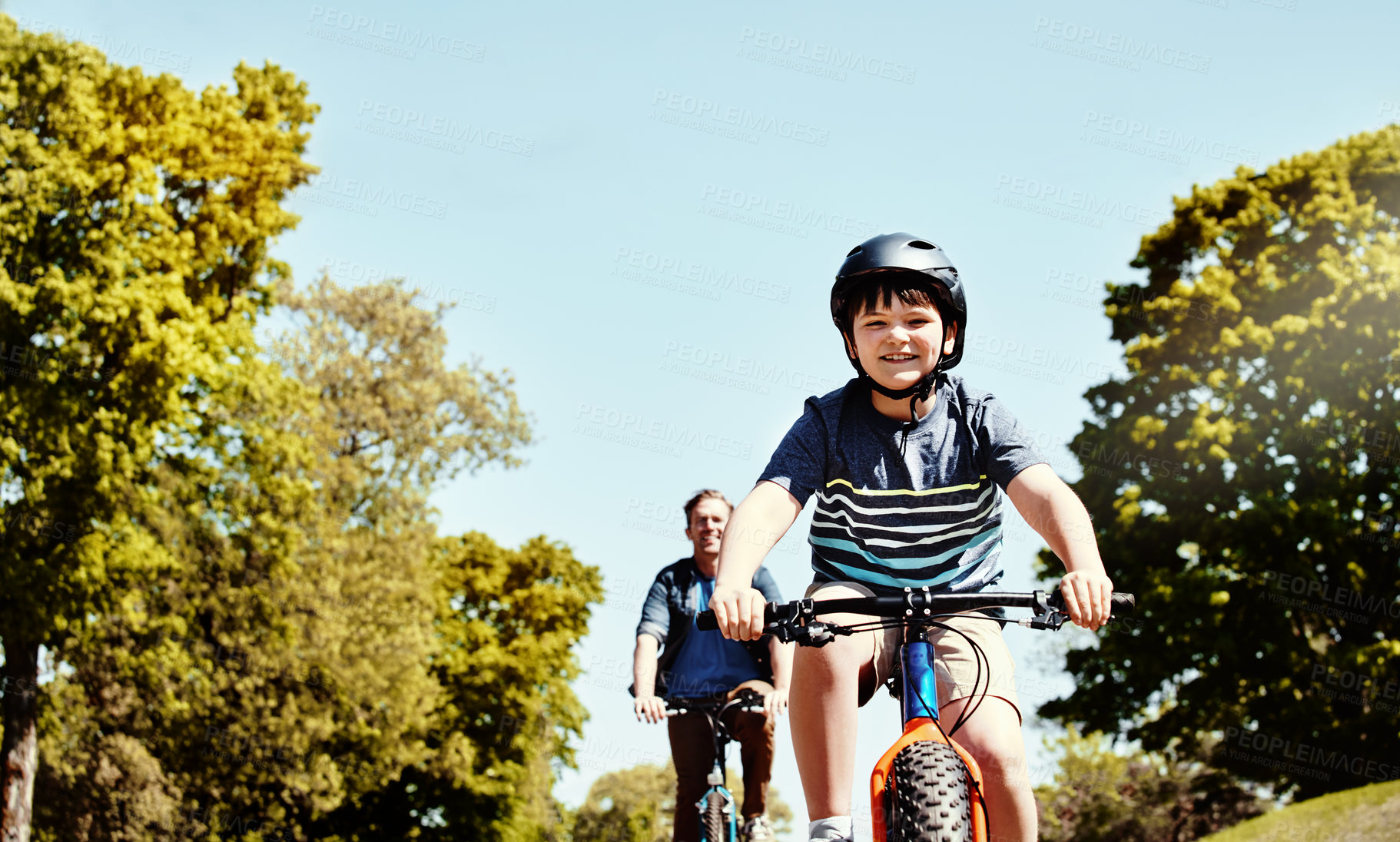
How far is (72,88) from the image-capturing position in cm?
1620

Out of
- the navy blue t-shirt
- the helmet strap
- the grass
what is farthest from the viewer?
the grass

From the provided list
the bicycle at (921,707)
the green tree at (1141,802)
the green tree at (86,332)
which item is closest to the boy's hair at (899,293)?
the bicycle at (921,707)

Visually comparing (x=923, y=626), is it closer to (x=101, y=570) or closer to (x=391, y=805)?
(x=101, y=570)

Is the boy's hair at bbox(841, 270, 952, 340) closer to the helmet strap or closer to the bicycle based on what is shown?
the helmet strap

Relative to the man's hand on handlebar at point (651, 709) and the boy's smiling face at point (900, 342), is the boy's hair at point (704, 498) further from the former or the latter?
the boy's smiling face at point (900, 342)

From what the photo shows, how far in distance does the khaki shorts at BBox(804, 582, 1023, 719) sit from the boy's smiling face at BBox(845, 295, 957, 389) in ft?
2.22

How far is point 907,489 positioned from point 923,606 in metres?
0.61

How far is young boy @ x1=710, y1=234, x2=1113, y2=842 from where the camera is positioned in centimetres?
305

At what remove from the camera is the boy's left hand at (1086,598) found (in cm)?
285

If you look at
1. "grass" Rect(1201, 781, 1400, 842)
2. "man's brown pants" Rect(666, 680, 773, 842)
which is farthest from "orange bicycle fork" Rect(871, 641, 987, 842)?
"grass" Rect(1201, 781, 1400, 842)

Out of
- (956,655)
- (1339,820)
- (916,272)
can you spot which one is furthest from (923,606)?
(1339,820)

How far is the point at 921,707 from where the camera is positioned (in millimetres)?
2920

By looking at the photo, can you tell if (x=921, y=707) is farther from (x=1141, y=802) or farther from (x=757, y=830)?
(x=1141, y=802)

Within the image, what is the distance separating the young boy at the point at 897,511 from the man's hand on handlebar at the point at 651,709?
3041 mm
